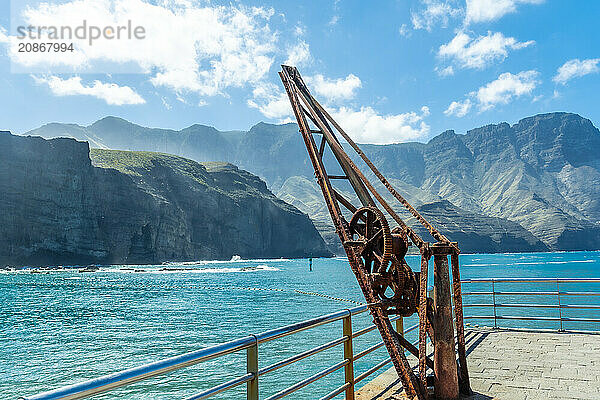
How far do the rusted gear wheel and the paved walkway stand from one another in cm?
202

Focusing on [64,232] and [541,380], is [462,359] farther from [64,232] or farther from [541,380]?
[64,232]

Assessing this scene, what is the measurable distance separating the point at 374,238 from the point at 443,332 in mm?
2009

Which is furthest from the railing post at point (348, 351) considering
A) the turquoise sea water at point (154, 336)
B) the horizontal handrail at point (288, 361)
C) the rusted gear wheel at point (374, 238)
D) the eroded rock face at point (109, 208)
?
the eroded rock face at point (109, 208)

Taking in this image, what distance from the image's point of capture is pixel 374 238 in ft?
25.3

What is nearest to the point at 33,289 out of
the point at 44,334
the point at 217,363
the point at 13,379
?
the point at 44,334

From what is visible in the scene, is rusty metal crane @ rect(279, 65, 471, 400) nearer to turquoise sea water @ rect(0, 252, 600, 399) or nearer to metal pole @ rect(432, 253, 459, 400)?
metal pole @ rect(432, 253, 459, 400)

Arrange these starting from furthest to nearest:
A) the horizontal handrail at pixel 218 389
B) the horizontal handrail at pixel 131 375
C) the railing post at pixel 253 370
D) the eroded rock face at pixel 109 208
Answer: the eroded rock face at pixel 109 208 → the railing post at pixel 253 370 → the horizontal handrail at pixel 218 389 → the horizontal handrail at pixel 131 375

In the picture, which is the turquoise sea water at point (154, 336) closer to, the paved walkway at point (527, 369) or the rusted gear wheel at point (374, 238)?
the rusted gear wheel at point (374, 238)

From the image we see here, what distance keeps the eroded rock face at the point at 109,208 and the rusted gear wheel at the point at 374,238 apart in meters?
135

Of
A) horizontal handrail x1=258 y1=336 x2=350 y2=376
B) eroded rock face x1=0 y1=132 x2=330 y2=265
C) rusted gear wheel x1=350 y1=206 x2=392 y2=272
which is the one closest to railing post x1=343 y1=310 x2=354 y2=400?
horizontal handrail x1=258 y1=336 x2=350 y2=376

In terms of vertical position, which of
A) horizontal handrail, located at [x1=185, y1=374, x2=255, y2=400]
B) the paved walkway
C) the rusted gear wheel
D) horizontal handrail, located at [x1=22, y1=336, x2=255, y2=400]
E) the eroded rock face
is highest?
the eroded rock face

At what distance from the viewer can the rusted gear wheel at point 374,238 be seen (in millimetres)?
7230

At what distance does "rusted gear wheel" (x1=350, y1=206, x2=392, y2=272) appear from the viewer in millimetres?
7230

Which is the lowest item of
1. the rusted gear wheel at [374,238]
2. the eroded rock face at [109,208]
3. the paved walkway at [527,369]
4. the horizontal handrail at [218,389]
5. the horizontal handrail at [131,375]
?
the paved walkway at [527,369]
